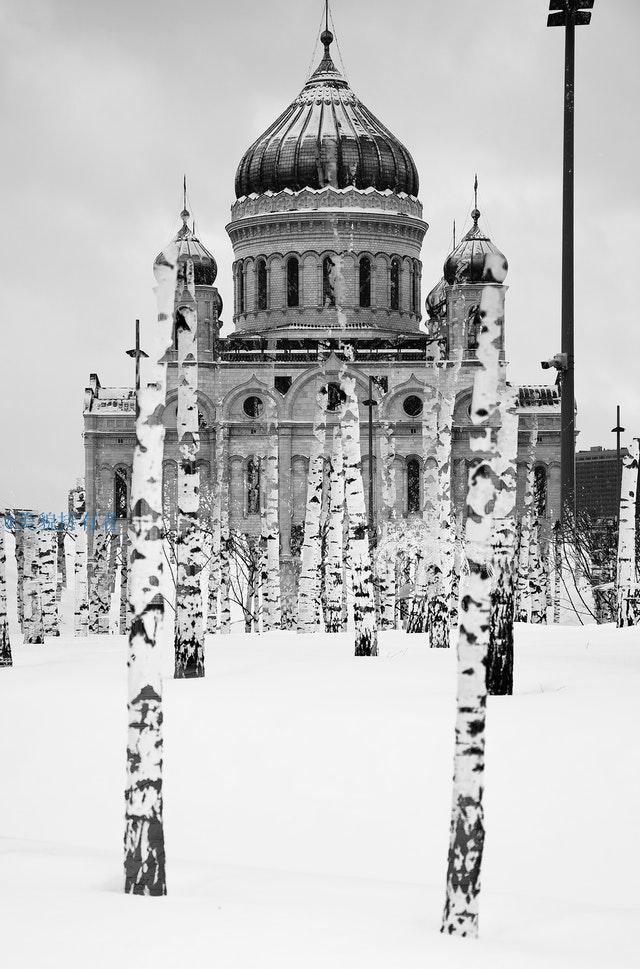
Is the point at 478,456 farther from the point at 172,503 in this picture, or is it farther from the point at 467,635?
the point at 172,503

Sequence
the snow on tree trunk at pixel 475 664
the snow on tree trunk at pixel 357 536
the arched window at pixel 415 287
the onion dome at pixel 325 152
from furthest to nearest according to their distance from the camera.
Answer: the arched window at pixel 415 287 < the onion dome at pixel 325 152 < the snow on tree trunk at pixel 357 536 < the snow on tree trunk at pixel 475 664

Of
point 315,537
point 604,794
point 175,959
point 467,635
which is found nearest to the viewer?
point 175,959

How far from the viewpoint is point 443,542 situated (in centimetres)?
2234

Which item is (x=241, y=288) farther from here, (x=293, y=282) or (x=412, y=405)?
(x=412, y=405)

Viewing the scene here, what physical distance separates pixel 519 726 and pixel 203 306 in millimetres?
52239

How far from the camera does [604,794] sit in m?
10.3

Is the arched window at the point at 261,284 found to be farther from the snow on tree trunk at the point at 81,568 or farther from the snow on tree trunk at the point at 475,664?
the snow on tree trunk at the point at 475,664

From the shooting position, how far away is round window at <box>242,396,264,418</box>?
62953 mm

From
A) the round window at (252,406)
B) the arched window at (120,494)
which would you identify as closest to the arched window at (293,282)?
the round window at (252,406)

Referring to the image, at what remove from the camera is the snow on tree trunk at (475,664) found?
24.3ft

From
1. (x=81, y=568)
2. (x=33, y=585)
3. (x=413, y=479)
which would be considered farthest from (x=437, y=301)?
(x=33, y=585)

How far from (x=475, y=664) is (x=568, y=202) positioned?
31.2 m

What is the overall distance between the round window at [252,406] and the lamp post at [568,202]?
25.7 metres

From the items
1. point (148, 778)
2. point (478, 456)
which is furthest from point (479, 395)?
point (148, 778)
